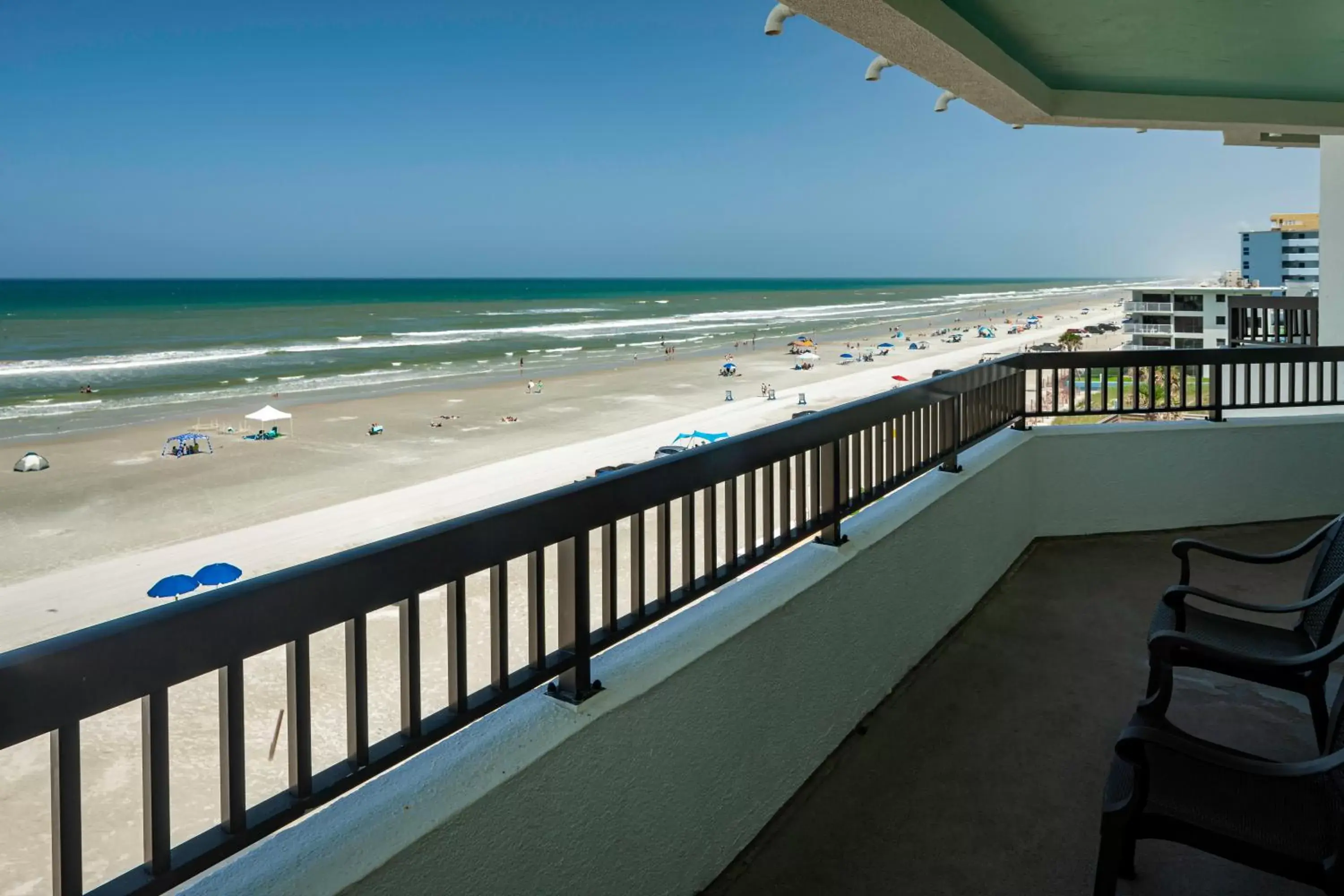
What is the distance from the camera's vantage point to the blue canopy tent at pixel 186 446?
18.8 metres

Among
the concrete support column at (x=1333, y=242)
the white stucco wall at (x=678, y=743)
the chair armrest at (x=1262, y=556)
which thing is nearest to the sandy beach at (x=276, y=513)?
the white stucco wall at (x=678, y=743)

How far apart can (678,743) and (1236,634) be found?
69.0 inches

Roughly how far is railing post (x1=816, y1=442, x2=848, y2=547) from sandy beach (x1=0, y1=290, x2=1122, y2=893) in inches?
157

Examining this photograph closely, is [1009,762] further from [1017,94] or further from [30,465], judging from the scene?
[30,465]

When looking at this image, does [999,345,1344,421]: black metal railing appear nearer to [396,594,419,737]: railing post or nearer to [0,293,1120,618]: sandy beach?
[396,594,419,737]: railing post

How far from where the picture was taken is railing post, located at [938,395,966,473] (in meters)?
3.80

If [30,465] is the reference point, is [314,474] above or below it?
below

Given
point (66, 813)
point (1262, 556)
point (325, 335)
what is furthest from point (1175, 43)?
point (325, 335)

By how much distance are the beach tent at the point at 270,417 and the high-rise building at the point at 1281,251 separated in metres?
70.1

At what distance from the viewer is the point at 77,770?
Result: 97cm

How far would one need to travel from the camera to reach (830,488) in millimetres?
2734

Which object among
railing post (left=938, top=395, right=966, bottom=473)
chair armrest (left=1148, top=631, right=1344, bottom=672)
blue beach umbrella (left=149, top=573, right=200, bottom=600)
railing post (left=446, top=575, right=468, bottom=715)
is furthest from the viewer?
blue beach umbrella (left=149, top=573, right=200, bottom=600)

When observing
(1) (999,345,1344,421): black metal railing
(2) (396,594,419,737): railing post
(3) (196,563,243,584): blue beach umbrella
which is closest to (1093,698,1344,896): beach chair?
(2) (396,594,419,737): railing post

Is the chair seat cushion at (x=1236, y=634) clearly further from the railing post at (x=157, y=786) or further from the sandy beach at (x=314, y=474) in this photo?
the sandy beach at (x=314, y=474)
